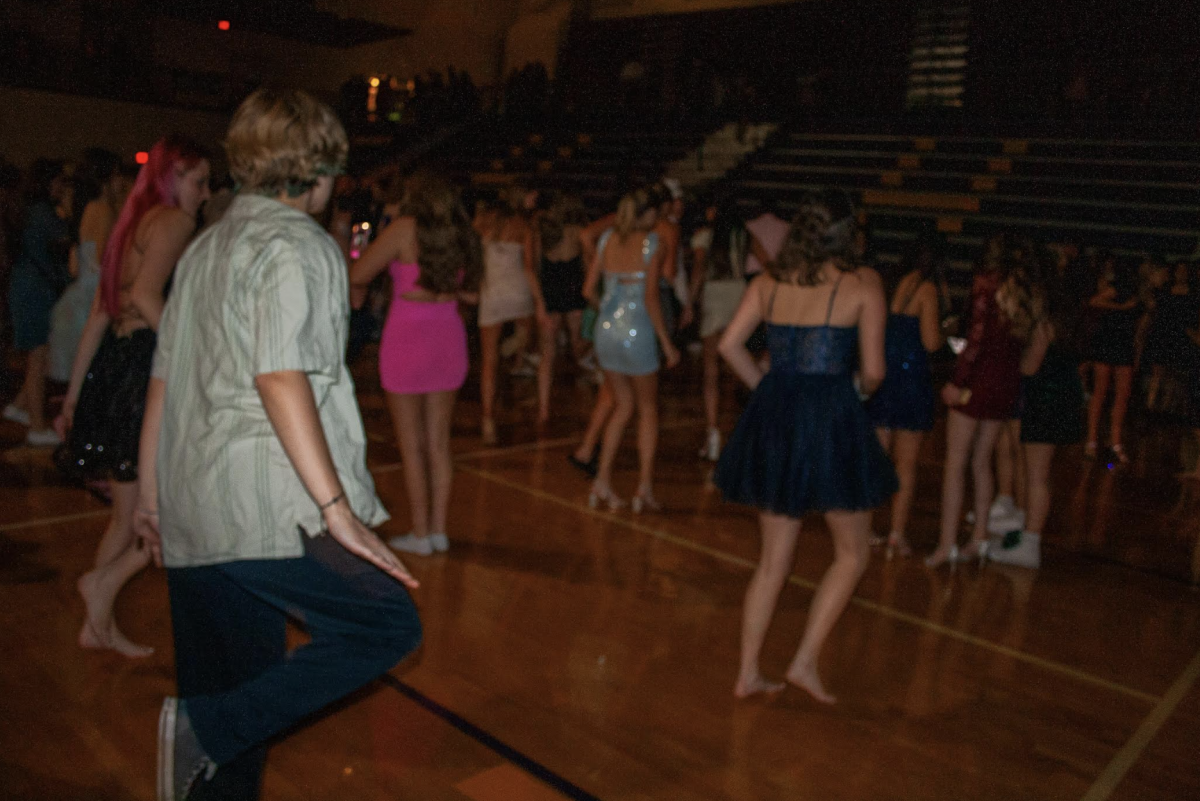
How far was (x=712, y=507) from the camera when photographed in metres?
5.23

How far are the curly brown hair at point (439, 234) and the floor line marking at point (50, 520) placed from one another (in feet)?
6.35

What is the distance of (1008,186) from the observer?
1202 cm

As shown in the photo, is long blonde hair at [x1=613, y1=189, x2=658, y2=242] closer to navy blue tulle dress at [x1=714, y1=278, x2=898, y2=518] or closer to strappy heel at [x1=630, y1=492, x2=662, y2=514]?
strappy heel at [x1=630, y1=492, x2=662, y2=514]

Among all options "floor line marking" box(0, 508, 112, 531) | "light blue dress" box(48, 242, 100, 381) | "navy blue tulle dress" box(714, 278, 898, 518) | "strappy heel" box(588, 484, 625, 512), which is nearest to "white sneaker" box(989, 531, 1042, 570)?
"strappy heel" box(588, 484, 625, 512)

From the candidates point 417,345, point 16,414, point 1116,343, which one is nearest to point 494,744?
point 417,345

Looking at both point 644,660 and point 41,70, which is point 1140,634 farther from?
point 41,70

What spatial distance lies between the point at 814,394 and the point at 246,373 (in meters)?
1.72

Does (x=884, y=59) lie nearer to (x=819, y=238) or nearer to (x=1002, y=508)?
(x=1002, y=508)

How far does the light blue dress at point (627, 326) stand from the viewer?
4668mm

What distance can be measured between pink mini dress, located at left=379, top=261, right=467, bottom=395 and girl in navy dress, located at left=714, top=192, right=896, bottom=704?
153 cm

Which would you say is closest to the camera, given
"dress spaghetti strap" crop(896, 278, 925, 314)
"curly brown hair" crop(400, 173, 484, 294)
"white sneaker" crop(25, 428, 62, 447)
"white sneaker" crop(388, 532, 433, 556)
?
"curly brown hair" crop(400, 173, 484, 294)

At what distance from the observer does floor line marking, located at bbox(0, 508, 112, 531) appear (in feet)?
13.7

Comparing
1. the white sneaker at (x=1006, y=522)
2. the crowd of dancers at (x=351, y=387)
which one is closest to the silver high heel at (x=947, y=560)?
the crowd of dancers at (x=351, y=387)

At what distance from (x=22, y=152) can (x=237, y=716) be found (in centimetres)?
1745
